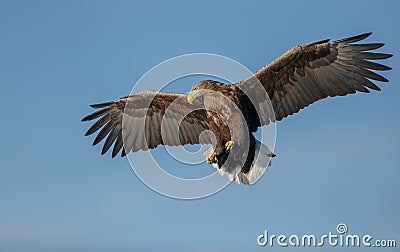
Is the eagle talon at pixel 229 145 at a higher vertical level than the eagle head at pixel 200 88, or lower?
lower

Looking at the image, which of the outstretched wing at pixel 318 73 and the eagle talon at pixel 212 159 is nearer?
the eagle talon at pixel 212 159

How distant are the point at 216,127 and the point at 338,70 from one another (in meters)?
2.66

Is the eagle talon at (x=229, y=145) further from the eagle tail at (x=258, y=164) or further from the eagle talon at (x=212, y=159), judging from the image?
the eagle tail at (x=258, y=164)

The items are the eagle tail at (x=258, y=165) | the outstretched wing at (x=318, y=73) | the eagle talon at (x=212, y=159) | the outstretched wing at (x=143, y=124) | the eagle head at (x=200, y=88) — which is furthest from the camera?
the outstretched wing at (x=143, y=124)

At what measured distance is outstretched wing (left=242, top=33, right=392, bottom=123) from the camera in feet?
48.7

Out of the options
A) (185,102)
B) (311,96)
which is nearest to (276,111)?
(311,96)

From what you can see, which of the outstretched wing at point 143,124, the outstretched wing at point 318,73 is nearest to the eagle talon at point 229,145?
the outstretched wing at point 318,73

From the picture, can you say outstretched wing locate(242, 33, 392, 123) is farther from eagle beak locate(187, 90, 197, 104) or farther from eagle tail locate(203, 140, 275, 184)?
eagle beak locate(187, 90, 197, 104)

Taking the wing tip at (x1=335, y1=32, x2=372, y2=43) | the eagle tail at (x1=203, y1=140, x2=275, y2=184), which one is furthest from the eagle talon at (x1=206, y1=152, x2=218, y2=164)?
the wing tip at (x1=335, y1=32, x2=372, y2=43)

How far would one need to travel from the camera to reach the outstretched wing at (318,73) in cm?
1484

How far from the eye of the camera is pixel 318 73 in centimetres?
1525

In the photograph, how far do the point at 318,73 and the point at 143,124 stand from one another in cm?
413

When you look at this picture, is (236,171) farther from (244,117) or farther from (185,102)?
(185,102)

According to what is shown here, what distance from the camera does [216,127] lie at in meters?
14.9
